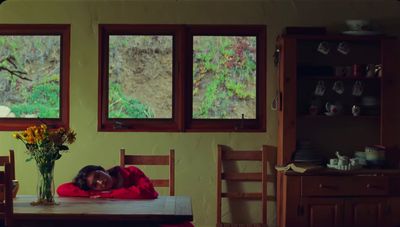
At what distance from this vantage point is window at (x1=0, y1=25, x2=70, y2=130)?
17.5 feet

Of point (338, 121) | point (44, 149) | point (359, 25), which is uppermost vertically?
point (359, 25)

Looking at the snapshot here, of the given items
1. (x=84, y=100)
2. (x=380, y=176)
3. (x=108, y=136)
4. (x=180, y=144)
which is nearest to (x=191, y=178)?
(x=180, y=144)

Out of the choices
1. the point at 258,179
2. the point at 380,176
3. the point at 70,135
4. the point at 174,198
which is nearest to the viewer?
the point at 70,135

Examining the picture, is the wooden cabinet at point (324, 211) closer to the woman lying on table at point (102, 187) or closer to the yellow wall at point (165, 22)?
Answer: the yellow wall at point (165, 22)

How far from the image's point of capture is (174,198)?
4.06 meters

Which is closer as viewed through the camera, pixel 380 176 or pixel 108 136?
pixel 380 176

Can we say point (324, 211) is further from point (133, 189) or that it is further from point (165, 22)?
point (165, 22)

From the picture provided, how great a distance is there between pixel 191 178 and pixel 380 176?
5.09ft

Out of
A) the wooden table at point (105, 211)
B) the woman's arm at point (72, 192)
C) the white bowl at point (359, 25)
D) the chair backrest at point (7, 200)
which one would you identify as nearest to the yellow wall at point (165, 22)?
the white bowl at point (359, 25)

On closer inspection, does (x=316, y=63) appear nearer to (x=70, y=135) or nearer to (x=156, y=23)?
(x=156, y=23)

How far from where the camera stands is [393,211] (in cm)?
491

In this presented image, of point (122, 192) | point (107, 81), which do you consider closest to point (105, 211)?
point (122, 192)

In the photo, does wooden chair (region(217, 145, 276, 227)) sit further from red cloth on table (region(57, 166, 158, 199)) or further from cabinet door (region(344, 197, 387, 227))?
red cloth on table (region(57, 166, 158, 199))

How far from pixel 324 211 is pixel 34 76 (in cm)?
266
